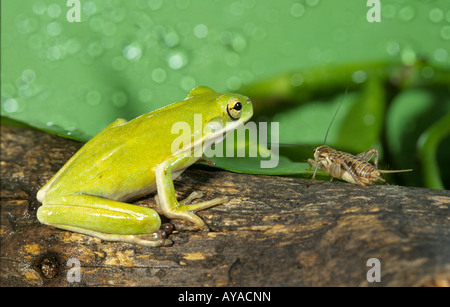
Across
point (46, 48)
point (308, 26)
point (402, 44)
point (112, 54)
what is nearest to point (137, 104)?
point (112, 54)

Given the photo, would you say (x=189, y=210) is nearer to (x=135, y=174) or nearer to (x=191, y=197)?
(x=191, y=197)

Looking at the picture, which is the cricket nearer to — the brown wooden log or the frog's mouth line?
the brown wooden log

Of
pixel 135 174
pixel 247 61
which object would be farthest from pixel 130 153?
pixel 247 61

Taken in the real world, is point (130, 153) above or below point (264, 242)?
above

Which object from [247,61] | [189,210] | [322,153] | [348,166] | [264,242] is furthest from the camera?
[247,61]

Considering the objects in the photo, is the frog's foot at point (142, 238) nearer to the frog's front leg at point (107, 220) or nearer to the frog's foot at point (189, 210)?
the frog's front leg at point (107, 220)

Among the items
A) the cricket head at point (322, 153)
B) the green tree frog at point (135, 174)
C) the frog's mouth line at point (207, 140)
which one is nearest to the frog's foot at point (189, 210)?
the green tree frog at point (135, 174)

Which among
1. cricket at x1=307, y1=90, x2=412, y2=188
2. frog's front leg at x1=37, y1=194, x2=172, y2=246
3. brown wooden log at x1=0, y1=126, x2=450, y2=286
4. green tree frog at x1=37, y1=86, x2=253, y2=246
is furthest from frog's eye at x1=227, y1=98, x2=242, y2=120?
frog's front leg at x1=37, y1=194, x2=172, y2=246
